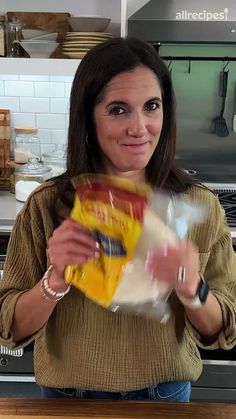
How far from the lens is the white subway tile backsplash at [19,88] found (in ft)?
8.38

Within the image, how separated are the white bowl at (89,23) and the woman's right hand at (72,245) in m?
1.60

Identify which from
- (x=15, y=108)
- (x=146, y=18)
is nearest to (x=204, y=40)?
(x=146, y=18)

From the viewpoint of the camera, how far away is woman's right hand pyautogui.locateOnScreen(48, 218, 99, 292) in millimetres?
800

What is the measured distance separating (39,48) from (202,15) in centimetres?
68

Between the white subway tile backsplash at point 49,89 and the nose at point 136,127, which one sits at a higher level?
the nose at point 136,127

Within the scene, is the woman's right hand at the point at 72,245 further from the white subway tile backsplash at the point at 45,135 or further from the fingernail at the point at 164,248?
the white subway tile backsplash at the point at 45,135

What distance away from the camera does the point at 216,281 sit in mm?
1082

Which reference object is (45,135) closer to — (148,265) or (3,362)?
(3,362)

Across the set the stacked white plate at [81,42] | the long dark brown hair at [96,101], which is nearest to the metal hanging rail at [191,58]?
the stacked white plate at [81,42]

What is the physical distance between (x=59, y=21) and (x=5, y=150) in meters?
0.66

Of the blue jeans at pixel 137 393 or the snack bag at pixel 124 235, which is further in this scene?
the blue jeans at pixel 137 393

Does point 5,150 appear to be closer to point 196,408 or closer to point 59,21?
point 59,21

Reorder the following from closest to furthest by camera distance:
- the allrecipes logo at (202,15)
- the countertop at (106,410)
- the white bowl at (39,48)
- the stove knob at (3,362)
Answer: the countertop at (106,410), the allrecipes logo at (202,15), the white bowl at (39,48), the stove knob at (3,362)

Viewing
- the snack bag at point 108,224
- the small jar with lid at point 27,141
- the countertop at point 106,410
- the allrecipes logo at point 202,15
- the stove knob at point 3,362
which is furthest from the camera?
the small jar with lid at point 27,141
